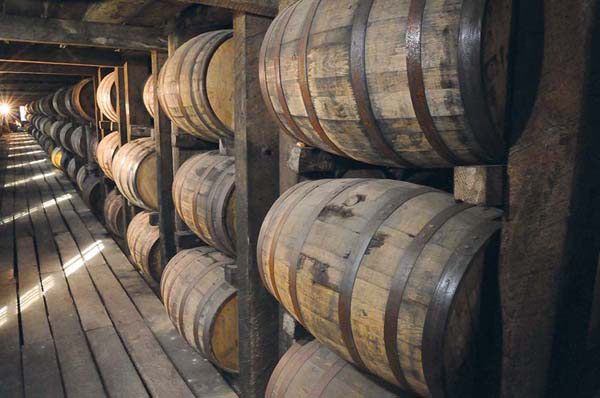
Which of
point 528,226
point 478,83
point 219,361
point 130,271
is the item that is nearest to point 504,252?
point 528,226

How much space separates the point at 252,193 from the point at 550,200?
178 centimetres

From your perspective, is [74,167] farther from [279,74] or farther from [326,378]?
[326,378]

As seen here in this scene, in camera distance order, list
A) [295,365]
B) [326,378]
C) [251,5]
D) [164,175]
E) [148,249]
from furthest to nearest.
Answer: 1. [148,249]
2. [164,175]
3. [251,5]
4. [295,365]
5. [326,378]

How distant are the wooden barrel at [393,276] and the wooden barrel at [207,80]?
1618 mm

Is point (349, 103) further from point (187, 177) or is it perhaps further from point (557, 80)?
point (187, 177)

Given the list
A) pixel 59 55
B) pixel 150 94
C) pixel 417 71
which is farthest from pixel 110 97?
pixel 417 71

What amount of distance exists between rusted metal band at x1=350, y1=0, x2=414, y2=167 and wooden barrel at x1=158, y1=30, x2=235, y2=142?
5.98 feet

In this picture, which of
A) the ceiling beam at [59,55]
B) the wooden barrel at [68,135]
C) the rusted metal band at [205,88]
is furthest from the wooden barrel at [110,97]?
the wooden barrel at [68,135]

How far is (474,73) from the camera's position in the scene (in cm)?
151

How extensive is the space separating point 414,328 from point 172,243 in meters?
4.06

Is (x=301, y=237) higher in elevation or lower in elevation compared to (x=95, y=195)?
higher

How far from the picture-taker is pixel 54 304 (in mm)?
5309

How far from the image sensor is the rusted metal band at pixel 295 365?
7.91ft

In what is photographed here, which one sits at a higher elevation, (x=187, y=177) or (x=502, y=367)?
(x=187, y=177)
